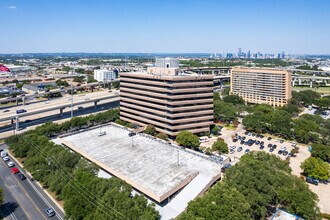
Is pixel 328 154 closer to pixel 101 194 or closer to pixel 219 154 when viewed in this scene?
pixel 219 154

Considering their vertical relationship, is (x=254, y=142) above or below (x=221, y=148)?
below

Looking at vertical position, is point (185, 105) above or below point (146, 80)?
below

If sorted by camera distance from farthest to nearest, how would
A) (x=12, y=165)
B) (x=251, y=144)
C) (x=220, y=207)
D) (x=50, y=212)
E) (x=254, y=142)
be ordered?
(x=254, y=142), (x=251, y=144), (x=12, y=165), (x=50, y=212), (x=220, y=207)

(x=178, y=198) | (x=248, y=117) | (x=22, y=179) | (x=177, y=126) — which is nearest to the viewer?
(x=178, y=198)

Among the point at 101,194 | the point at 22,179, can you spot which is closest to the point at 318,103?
the point at 101,194

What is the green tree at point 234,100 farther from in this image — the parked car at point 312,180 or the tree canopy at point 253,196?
the tree canopy at point 253,196

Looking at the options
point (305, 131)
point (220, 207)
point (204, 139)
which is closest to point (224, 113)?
point (204, 139)

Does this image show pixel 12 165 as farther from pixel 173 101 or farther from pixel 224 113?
pixel 224 113
